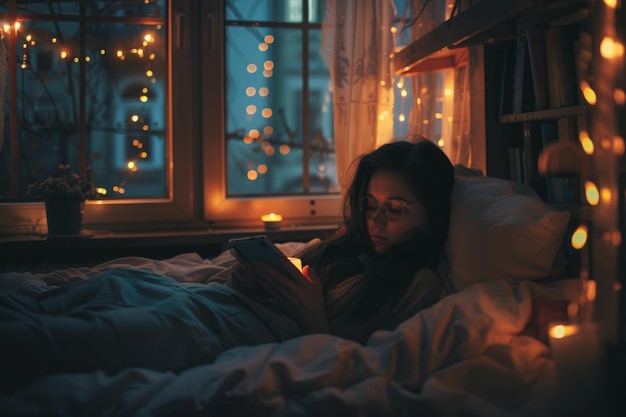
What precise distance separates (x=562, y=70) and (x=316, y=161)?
1292mm

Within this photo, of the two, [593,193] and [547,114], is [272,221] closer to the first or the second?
[547,114]

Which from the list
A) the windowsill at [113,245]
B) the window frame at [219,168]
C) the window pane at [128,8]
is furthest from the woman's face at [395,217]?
the window pane at [128,8]

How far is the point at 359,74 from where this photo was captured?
8.27 ft

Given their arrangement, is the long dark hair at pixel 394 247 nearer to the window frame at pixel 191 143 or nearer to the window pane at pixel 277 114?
the window frame at pixel 191 143

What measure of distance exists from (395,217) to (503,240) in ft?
1.08

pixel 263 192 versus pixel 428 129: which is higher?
pixel 428 129

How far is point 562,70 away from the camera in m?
1.75

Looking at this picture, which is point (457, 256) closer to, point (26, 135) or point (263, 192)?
point (263, 192)

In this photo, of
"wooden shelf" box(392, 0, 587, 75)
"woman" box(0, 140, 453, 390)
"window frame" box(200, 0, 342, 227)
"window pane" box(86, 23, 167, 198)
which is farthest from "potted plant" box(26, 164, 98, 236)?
"wooden shelf" box(392, 0, 587, 75)

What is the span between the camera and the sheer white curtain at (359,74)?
251 centimetres

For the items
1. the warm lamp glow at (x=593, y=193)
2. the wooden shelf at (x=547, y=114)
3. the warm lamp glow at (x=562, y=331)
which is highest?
the wooden shelf at (x=547, y=114)

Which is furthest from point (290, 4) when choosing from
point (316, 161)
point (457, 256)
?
point (457, 256)

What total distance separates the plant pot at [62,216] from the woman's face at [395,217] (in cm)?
119

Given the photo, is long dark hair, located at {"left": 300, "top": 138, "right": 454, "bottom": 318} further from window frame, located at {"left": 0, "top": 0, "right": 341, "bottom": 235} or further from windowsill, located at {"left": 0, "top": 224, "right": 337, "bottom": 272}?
window frame, located at {"left": 0, "top": 0, "right": 341, "bottom": 235}
